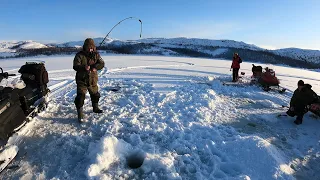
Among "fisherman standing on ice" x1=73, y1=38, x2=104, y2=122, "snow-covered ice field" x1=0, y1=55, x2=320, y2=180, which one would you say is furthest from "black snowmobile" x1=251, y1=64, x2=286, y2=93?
"fisherman standing on ice" x1=73, y1=38, x2=104, y2=122

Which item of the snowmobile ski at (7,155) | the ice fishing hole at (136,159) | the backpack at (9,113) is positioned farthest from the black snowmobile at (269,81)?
the snowmobile ski at (7,155)

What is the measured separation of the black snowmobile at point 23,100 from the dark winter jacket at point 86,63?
109cm

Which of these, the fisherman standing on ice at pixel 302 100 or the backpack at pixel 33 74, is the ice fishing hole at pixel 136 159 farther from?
the fisherman standing on ice at pixel 302 100

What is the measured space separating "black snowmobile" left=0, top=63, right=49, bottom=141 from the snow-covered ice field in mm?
299

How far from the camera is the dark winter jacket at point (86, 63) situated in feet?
22.8

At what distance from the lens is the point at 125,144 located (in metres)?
5.93

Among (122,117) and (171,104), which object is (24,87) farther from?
(171,104)

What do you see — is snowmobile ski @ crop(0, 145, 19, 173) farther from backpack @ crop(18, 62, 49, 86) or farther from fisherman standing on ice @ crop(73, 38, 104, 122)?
backpack @ crop(18, 62, 49, 86)

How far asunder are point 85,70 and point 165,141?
99.3 inches

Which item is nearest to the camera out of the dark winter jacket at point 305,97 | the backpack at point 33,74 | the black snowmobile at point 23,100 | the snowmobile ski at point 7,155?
the snowmobile ski at point 7,155

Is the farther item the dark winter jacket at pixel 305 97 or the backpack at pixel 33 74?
the dark winter jacket at pixel 305 97

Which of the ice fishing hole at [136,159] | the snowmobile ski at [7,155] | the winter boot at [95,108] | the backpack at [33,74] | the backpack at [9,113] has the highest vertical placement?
the backpack at [33,74]

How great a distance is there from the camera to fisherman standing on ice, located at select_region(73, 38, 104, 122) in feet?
22.8

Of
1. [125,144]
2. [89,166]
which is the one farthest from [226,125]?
[89,166]
